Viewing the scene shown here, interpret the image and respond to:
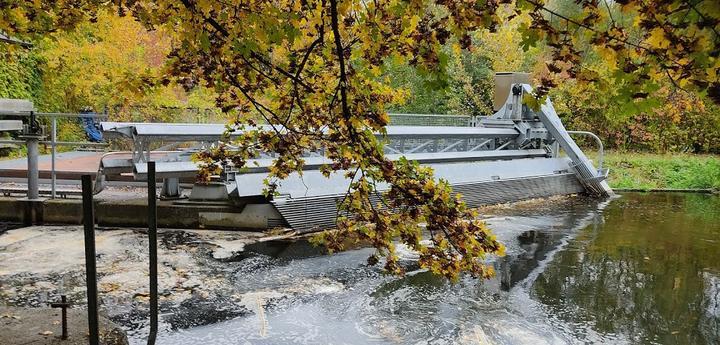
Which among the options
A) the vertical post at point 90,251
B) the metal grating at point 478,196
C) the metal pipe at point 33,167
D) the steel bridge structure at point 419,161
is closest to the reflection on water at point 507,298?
the metal grating at point 478,196

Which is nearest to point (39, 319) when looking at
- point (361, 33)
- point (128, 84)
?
point (128, 84)

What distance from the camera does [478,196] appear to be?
9.95 meters

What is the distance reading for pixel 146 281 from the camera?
5.58 meters

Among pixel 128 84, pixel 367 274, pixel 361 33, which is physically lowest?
pixel 367 274

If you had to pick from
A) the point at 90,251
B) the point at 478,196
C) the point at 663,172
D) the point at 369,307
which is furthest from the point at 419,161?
the point at 663,172

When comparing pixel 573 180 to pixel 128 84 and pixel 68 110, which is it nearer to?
pixel 128 84

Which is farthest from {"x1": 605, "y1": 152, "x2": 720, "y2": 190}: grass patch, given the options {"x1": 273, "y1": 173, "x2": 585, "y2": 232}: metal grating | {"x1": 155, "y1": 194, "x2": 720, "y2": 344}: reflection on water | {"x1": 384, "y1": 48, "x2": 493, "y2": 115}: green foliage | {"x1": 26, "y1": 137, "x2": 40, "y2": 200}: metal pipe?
{"x1": 26, "y1": 137, "x2": 40, "y2": 200}: metal pipe

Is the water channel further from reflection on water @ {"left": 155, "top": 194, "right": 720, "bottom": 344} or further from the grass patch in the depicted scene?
the grass patch

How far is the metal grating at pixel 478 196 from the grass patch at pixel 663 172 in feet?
9.11

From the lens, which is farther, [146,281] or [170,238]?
[170,238]

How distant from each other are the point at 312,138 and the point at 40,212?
6093 millimetres

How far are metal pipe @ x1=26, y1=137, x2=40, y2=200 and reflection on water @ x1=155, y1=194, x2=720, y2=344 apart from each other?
135 inches

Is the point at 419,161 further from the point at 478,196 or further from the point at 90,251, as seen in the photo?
the point at 90,251

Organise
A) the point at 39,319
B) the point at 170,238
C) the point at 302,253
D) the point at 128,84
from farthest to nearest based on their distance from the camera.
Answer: the point at 170,238 → the point at 302,253 → the point at 39,319 → the point at 128,84
